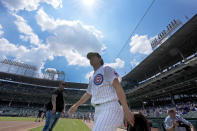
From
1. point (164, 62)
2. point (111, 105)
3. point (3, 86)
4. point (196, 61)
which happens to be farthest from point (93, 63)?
point (3, 86)

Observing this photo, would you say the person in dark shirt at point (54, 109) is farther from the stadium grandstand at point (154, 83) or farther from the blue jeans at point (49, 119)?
the stadium grandstand at point (154, 83)

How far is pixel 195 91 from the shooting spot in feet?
85.4

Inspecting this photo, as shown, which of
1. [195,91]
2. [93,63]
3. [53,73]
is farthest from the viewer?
[53,73]

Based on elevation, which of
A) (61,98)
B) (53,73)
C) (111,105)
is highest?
(53,73)

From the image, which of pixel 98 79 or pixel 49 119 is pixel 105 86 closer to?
pixel 98 79

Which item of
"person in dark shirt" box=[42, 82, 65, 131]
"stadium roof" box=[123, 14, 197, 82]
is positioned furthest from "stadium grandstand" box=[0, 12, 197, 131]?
"person in dark shirt" box=[42, 82, 65, 131]

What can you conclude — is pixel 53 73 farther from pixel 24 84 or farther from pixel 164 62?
pixel 164 62

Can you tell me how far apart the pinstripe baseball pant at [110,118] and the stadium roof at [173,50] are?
20.5 metres

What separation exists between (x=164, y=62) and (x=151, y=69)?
14.1ft

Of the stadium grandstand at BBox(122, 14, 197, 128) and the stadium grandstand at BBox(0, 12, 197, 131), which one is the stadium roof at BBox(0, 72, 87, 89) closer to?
the stadium grandstand at BBox(0, 12, 197, 131)

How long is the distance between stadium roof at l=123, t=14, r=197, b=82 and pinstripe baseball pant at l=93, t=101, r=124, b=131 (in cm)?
2048

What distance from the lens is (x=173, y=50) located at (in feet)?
73.7

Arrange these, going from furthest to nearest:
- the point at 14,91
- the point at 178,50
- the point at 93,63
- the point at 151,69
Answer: the point at 14,91
the point at 151,69
the point at 178,50
the point at 93,63

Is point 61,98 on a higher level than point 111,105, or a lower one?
higher
